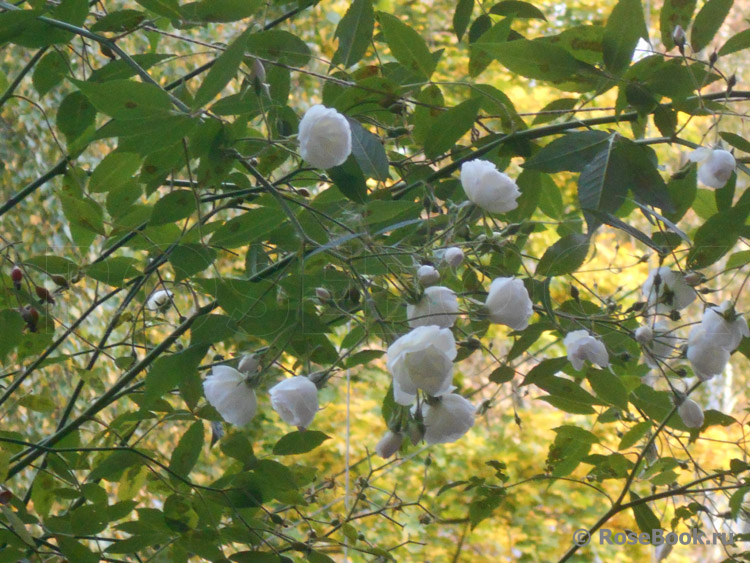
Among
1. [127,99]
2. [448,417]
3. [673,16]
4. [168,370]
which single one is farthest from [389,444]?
[673,16]

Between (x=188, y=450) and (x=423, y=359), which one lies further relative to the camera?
(x=188, y=450)

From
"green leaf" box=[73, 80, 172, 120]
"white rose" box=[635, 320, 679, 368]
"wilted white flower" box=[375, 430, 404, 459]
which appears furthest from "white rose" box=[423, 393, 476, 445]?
"green leaf" box=[73, 80, 172, 120]

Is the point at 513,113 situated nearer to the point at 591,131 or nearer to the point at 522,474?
the point at 591,131

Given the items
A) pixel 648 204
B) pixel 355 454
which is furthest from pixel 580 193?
pixel 355 454

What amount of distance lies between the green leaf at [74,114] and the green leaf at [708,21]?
50cm

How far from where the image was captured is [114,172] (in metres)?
0.69

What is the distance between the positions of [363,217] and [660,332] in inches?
10.6

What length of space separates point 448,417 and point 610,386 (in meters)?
0.20

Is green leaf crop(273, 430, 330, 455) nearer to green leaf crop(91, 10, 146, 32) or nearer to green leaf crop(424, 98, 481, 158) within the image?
green leaf crop(424, 98, 481, 158)

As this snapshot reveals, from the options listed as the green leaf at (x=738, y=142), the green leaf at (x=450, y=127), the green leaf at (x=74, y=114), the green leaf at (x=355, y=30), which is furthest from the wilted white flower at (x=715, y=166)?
the green leaf at (x=74, y=114)

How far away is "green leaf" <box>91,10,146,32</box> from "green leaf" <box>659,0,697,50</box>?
412 mm

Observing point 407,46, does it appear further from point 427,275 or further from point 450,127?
point 427,275

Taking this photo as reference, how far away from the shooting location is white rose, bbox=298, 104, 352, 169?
0.47 m

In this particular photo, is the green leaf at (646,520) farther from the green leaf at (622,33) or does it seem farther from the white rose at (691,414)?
the green leaf at (622,33)
